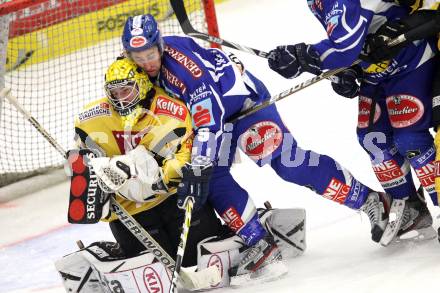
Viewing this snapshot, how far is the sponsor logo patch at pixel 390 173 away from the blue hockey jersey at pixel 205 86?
0.56m

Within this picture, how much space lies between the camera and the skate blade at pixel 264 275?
373 cm

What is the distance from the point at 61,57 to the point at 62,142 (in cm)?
69

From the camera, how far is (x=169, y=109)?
144 inches

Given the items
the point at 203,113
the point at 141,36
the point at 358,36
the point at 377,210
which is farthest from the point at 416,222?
the point at 141,36

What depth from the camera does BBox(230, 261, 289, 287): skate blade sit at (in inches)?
147

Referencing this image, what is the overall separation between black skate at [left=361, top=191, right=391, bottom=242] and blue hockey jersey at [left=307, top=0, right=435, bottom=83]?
50 centimetres

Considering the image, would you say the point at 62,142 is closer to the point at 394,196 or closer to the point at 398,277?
the point at 394,196

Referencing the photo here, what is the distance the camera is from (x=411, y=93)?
357 centimetres

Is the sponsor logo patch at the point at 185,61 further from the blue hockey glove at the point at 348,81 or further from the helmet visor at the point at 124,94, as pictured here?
the blue hockey glove at the point at 348,81

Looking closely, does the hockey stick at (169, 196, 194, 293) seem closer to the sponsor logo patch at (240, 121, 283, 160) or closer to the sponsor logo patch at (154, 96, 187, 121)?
the sponsor logo patch at (154, 96, 187, 121)

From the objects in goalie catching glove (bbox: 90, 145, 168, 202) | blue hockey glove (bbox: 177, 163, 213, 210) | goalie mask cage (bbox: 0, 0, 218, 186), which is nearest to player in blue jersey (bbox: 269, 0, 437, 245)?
blue hockey glove (bbox: 177, 163, 213, 210)

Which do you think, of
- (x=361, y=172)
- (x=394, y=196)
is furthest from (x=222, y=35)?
(x=394, y=196)

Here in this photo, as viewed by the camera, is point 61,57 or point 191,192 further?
point 61,57

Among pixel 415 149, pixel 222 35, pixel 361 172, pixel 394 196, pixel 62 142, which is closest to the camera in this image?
pixel 415 149
